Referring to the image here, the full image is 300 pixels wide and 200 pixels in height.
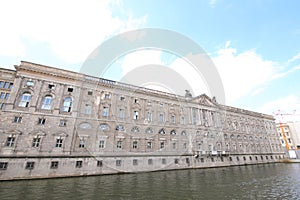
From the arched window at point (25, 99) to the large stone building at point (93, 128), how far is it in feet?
0.38

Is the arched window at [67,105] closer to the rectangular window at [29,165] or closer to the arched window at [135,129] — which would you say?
the rectangular window at [29,165]

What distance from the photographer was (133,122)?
29656 mm

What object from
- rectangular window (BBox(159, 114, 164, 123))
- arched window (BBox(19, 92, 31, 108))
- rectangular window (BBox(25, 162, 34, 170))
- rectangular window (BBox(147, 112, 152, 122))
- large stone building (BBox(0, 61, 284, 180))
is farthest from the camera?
rectangular window (BBox(159, 114, 164, 123))

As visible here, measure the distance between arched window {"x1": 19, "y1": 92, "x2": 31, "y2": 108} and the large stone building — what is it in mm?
116

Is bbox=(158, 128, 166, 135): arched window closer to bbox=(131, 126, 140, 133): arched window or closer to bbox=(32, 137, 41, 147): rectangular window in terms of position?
bbox=(131, 126, 140, 133): arched window

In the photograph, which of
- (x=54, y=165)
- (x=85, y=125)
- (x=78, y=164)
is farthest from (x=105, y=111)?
(x=54, y=165)

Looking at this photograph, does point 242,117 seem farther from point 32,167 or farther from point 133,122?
point 32,167

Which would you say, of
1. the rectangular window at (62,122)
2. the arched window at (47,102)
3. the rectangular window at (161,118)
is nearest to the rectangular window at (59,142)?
the rectangular window at (62,122)

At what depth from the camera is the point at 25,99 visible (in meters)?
22.9

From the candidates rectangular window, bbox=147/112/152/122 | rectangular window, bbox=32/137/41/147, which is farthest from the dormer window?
rectangular window, bbox=147/112/152/122

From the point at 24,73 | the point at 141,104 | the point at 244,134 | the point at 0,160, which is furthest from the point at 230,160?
the point at 24,73

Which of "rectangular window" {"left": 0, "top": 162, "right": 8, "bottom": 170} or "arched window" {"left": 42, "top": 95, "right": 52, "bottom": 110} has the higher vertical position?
"arched window" {"left": 42, "top": 95, "right": 52, "bottom": 110}

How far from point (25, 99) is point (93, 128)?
11.1m

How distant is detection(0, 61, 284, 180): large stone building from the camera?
2100 cm
